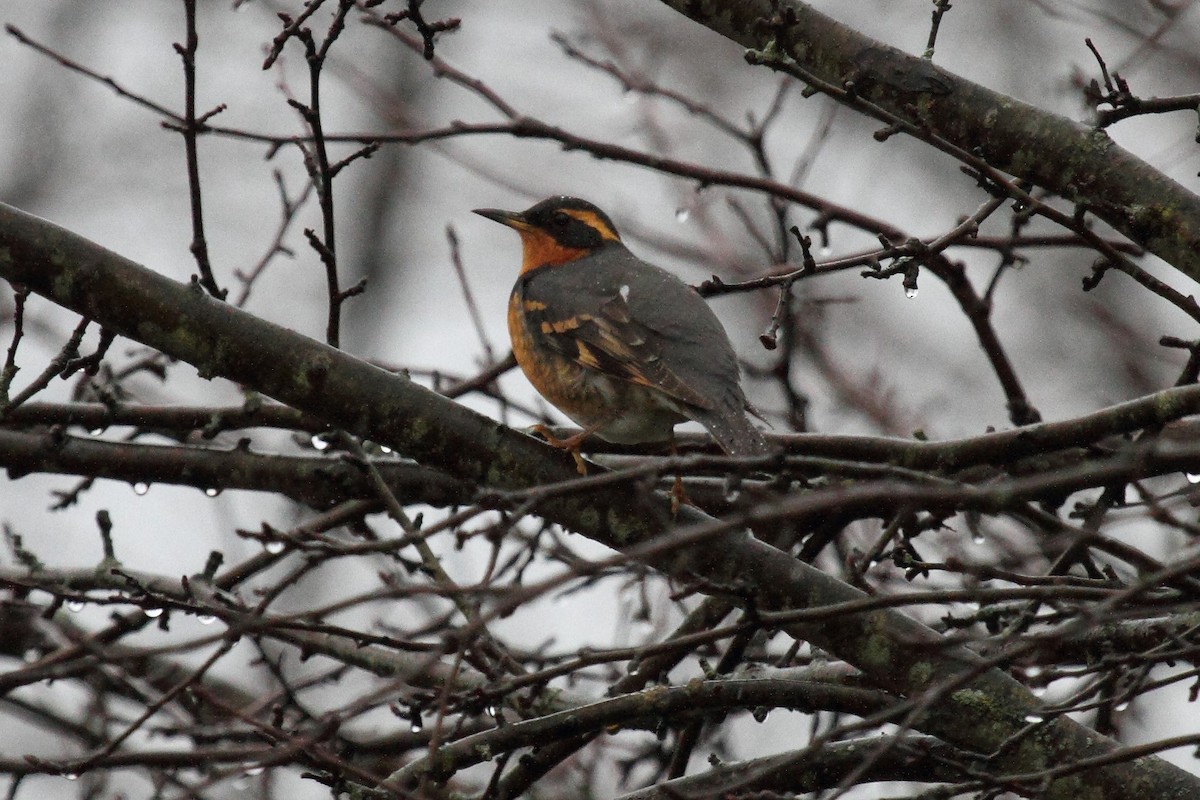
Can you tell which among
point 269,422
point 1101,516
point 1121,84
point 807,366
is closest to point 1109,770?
point 1101,516

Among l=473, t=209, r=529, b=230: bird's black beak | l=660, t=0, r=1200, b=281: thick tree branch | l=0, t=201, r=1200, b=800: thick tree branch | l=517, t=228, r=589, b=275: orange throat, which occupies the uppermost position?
l=473, t=209, r=529, b=230: bird's black beak

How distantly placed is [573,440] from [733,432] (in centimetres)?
79

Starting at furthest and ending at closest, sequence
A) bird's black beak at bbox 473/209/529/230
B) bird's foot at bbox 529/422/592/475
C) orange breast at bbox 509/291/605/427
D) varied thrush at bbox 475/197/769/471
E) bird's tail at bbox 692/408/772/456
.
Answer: bird's black beak at bbox 473/209/529/230 → orange breast at bbox 509/291/605/427 → varied thrush at bbox 475/197/769/471 → bird's tail at bbox 692/408/772/456 → bird's foot at bbox 529/422/592/475

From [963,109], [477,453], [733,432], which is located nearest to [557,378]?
[733,432]

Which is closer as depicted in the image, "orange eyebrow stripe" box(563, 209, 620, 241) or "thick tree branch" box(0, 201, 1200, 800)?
"thick tree branch" box(0, 201, 1200, 800)

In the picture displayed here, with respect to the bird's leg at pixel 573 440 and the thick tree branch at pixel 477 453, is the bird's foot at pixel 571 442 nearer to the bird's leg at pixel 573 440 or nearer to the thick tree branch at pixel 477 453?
the bird's leg at pixel 573 440

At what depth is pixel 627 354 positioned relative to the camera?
237 inches

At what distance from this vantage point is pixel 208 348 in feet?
14.3

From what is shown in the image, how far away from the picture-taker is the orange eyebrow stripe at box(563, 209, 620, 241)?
25.6 feet

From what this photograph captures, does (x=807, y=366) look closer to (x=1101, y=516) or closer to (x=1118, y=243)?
(x=1118, y=243)

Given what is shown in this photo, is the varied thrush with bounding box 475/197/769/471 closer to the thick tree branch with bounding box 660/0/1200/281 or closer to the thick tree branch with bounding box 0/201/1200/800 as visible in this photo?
the thick tree branch with bounding box 0/201/1200/800

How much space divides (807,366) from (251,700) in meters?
4.41

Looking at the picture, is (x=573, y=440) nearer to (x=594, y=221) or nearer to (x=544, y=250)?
(x=544, y=250)

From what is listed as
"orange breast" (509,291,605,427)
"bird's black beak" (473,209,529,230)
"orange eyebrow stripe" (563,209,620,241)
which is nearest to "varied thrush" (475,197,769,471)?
"orange breast" (509,291,605,427)
